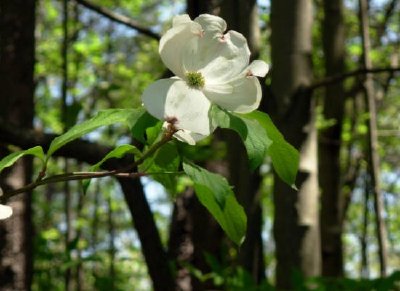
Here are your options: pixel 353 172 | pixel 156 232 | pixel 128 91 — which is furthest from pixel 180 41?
pixel 128 91

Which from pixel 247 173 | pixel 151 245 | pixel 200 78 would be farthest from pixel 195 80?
pixel 247 173

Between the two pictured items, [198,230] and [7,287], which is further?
[198,230]

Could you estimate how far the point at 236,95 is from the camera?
729mm

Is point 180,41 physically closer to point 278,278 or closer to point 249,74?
point 249,74

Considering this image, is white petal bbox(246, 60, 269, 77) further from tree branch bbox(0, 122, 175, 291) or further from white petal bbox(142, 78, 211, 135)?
tree branch bbox(0, 122, 175, 291)

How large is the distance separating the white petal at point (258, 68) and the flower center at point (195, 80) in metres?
0.06

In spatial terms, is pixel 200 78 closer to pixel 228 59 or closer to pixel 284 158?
pixel 228 59

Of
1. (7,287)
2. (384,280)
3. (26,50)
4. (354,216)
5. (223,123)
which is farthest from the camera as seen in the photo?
(354,216)

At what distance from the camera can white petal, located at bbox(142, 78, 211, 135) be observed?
2.33ft

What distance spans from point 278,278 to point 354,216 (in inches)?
415

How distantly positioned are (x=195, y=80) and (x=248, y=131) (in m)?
0.08

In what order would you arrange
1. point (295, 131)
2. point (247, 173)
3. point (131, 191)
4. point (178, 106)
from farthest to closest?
point (295, 131), point (247, 173), point (131, 191), point (178, 106)

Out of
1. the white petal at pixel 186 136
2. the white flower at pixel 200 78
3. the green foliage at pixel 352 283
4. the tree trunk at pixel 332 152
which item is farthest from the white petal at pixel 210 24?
the tree trunk at pixel 332 152

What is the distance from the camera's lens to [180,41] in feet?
2.43
